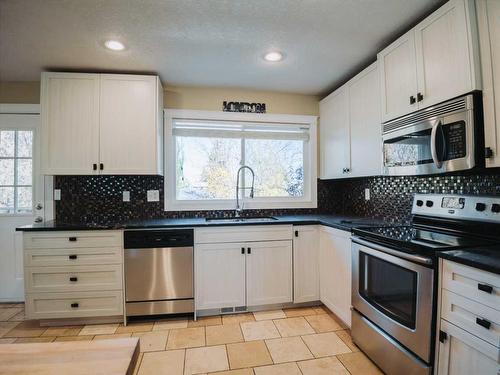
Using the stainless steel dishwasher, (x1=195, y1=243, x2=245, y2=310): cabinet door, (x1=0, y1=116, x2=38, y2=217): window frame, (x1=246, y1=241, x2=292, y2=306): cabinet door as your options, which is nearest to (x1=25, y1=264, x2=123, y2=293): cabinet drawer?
the stainless steel dishwasher

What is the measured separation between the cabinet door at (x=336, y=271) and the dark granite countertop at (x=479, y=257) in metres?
0.89

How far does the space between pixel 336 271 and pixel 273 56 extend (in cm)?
199

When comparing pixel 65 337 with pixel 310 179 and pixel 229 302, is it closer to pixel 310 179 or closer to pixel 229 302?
pixel 229 302

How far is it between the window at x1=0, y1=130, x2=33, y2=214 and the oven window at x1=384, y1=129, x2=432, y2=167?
11.5ft

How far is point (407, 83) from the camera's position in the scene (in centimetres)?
186

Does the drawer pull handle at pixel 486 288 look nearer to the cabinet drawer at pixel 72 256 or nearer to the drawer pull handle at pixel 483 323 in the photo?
the drawer pull handle at pixel 483 323

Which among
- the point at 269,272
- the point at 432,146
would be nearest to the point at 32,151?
the point at 269,272

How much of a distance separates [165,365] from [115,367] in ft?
4.71

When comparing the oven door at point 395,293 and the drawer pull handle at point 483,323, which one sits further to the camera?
the oven door at point 395,293

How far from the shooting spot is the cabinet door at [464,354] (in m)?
1.12

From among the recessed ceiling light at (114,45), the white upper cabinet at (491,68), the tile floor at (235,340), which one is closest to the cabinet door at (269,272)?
the tile floor at (235,340)

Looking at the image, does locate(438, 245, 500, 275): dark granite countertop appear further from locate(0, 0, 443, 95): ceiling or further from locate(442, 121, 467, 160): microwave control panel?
locate(0, 0, 443, 95): ceiling

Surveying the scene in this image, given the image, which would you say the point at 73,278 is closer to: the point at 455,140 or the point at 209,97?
the point at 209,97

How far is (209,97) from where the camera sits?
9.96 ft
